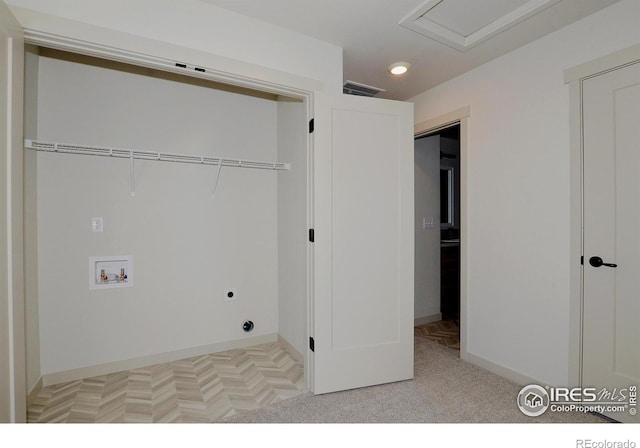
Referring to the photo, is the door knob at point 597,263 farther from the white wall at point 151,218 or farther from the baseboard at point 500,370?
the white wall at point 151,218

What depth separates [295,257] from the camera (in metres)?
2.89

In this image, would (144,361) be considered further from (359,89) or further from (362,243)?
(359,89)

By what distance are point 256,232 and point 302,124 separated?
116 centimetres

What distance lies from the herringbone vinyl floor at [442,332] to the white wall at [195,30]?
8.68ft

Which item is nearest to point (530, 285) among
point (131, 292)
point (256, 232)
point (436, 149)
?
point (436, 149)

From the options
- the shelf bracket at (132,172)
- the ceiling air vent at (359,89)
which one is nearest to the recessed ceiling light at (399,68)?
the ceiling air vent at (359,89)

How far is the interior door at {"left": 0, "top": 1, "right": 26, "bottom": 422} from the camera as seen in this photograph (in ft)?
4.32

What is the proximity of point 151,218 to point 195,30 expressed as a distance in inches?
60.7

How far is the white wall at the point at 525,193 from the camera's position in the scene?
215 cm

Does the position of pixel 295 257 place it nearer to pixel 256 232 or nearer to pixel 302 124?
pixel 256 232

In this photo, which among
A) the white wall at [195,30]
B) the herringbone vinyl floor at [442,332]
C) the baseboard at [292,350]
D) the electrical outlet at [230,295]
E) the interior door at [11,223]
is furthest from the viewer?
the herringbone vinyl floor at [442,332]

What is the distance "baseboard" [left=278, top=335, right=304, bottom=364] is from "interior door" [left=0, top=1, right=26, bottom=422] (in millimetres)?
1846

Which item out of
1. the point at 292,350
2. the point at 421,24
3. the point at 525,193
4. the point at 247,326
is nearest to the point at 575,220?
the point at 525,193

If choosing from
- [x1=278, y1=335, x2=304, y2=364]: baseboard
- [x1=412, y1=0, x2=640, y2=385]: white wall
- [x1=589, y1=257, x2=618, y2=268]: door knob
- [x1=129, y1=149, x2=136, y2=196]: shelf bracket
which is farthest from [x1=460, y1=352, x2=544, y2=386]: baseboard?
[x1=129, y1=149, x2=136, y2=196]: shelf bracket
